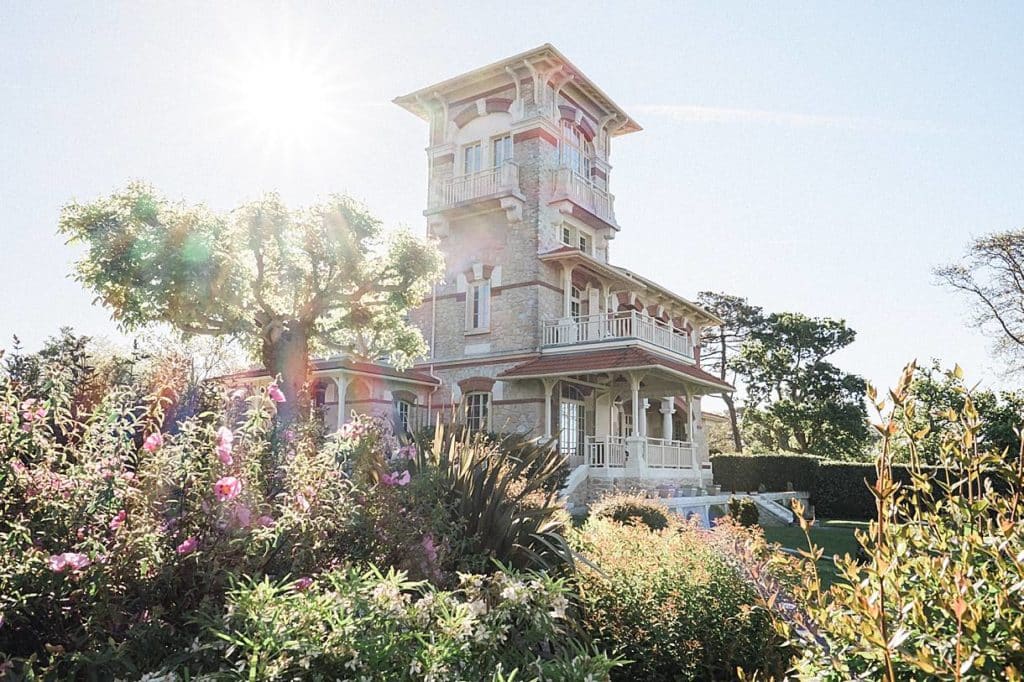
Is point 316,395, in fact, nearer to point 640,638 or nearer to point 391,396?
point 391,396

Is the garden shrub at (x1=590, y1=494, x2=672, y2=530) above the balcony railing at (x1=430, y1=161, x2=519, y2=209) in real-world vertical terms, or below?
below

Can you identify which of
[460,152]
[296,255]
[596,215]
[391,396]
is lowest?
[391,396]

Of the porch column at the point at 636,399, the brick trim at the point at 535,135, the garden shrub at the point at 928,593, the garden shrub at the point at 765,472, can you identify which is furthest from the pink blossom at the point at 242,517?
the garden shrub at the point at 765,472

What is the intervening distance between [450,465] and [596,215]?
60.7ft

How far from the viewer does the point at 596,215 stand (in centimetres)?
2253

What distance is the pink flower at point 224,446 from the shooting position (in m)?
3.42

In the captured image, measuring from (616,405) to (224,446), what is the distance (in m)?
20.5

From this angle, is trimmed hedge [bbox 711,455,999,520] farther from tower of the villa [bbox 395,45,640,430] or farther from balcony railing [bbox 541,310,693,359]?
tower of the villa [bbox 395,45,640,430]

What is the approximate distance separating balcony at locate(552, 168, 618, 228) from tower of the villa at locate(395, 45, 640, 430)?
1.7 inches

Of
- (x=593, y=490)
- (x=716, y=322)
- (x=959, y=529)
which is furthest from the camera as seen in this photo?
(x=716, y=322)

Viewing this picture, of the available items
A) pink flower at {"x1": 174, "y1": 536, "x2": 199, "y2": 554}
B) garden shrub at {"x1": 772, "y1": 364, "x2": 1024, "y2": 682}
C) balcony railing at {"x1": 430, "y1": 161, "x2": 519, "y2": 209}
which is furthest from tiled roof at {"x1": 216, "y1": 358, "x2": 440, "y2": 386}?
garden shrub at {"x1": 772, "y1": 364, "x2": 1024, "y2": 682}

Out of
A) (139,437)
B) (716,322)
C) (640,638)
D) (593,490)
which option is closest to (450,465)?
(640,638)

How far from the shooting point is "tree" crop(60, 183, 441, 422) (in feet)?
49.1

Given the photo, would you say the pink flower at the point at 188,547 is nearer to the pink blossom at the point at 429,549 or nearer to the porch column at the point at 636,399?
the pink blossom at the point at 429,549
